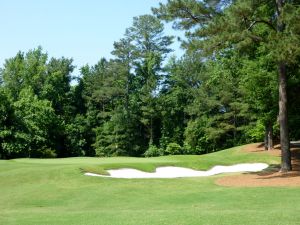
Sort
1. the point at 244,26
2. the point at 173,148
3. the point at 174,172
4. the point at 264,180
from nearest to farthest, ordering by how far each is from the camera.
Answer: the point at 264,180 → the point at 244,26 → the point at 174,172 → the point at 173,148

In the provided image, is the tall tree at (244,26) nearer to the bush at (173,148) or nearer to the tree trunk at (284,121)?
Answer: the tree trunk at (284,121)

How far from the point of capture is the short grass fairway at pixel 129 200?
12.2 meters

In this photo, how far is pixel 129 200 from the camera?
711 inches

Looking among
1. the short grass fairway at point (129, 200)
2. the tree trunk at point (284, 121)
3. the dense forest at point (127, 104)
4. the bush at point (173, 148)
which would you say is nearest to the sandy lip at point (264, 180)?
the tree trunk at point (284, 121)

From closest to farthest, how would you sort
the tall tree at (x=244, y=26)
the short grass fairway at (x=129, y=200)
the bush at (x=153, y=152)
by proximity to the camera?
the short grass fairway at (x=129, y=200), the tall tree at (x=244, y=26), the bush at (x=153, y=152)

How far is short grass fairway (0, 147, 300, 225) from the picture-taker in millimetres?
12227

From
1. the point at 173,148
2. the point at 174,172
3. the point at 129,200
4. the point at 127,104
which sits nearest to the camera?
the point at 129,200

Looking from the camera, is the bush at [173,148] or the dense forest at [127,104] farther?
the bush at [173,148]

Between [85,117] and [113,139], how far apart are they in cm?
911

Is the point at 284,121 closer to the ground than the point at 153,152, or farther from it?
farther from it

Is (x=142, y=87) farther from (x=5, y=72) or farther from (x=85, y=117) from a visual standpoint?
(x=5, y=72)

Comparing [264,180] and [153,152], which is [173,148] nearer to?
[153,152]

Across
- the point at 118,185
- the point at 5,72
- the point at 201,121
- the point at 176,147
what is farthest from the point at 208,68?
the point at 118,185

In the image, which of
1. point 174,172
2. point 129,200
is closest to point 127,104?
point 174,172
